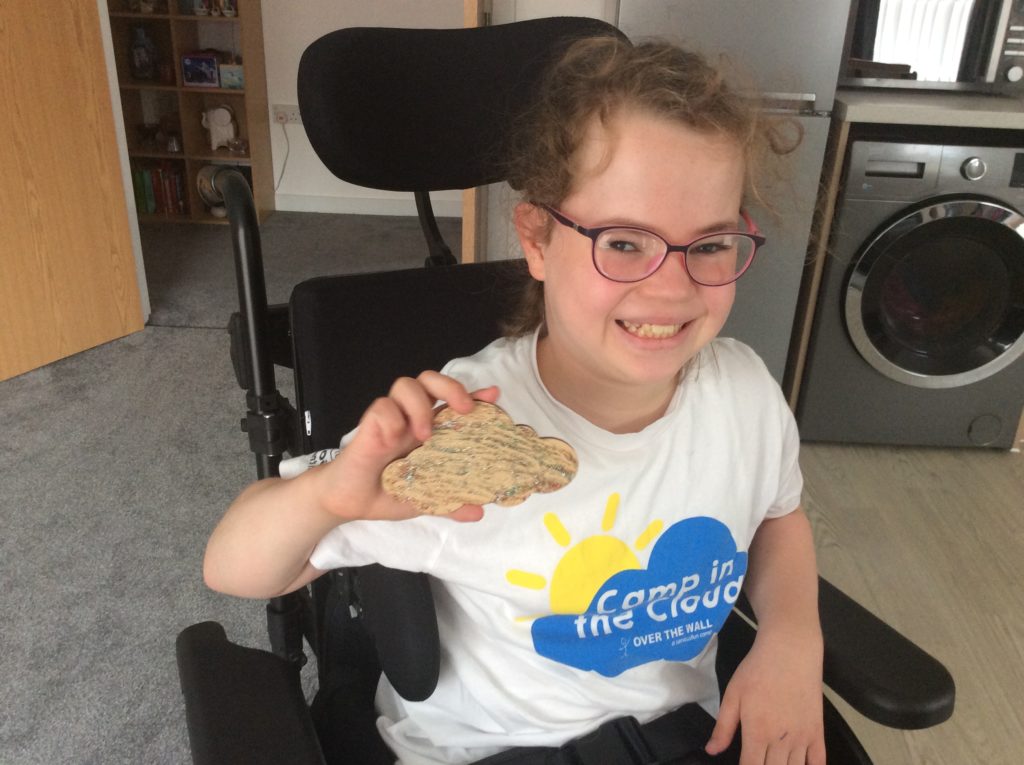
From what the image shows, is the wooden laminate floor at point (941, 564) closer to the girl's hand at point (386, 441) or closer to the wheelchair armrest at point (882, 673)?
the wheelchair armrest at point (882, 673)

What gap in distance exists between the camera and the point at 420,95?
98cm

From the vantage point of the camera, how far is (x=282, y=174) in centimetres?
445

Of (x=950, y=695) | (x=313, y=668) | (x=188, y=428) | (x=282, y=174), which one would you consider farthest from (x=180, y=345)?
(x=950, y=695)

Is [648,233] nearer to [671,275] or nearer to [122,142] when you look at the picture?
[671,275]

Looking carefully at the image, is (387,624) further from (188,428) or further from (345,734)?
(188,428)

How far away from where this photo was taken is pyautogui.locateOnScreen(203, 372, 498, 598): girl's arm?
57 cm

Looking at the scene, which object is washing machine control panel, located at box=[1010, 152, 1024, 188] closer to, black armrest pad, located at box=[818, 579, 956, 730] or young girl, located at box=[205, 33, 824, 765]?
young girl, located at box=[205, 33, 824, 765]

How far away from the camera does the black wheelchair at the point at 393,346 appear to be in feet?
2.54

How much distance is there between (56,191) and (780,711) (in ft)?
8.21

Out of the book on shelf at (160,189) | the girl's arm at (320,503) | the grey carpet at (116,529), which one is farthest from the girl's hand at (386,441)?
the book on shelf at (160,189)

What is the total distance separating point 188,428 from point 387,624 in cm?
181

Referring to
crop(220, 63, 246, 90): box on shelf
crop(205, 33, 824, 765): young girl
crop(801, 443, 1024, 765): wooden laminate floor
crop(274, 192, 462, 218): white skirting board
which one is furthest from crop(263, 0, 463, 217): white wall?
crop(205, 33, 824, 765): young girl

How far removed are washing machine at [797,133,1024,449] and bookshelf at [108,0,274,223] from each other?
2946 millimetres

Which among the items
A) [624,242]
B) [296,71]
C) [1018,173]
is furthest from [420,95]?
[296,71]
